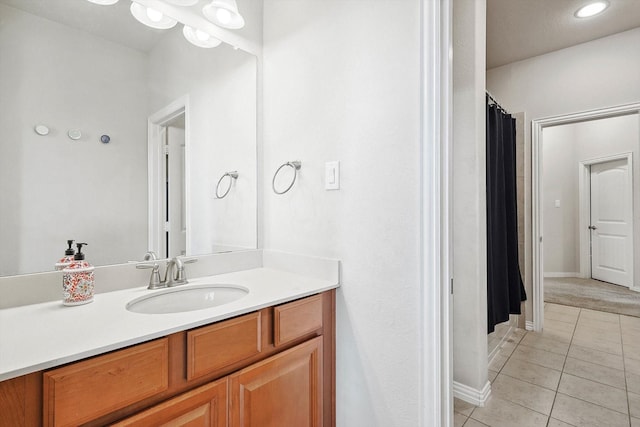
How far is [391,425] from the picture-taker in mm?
1169

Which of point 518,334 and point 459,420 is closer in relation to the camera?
point 459,420

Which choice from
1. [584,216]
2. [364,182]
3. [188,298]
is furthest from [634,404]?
[584,216]

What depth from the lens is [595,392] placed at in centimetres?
184

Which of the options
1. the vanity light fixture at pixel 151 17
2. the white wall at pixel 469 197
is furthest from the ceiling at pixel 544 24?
the vanity light fixture at pixel 151 17

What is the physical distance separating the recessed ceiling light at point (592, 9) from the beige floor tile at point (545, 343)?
2.68m

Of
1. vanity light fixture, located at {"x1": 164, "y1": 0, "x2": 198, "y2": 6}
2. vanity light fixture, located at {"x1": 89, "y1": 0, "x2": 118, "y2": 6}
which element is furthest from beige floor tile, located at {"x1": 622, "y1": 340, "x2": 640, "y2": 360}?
vanity light fixture, located at {"x1": 89, "y1": 0, "x2": 118, "y2": 6}

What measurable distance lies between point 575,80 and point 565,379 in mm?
2574

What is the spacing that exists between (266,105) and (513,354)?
2587 millimetres

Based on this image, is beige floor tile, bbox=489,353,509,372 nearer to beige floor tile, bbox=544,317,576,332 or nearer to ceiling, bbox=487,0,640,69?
beige floor tile, bbox=544,317,576,332

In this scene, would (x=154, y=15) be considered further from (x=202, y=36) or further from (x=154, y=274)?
(x=154, y=274)

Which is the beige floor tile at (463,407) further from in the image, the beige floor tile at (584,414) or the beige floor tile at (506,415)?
the beige floor tile at (584,414)

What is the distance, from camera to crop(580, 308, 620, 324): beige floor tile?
10.1 ft

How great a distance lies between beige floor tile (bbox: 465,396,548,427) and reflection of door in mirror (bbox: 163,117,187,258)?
1807mm

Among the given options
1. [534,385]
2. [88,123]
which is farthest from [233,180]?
[534,385]
